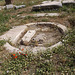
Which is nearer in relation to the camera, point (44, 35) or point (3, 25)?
point (44, 35)

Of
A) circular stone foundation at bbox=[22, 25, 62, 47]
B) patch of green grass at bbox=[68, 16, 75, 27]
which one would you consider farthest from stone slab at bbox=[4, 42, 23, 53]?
patch of green grass at bbox=[68, 16, 75, 27]

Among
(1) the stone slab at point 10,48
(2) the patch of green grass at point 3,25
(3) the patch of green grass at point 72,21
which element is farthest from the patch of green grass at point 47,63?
(2) the patch of green grass at point 3,25

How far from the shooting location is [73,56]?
119 inches

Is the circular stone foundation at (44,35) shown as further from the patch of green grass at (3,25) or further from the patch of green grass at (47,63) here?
the patch of green grass at (3,25)

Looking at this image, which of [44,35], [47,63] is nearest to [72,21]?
[44,35]

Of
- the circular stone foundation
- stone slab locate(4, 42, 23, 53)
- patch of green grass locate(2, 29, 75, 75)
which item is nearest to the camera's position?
patch of green grass locate(2, 29, 75, 75)

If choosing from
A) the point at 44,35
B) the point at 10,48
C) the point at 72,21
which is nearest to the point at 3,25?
the point at 44,35

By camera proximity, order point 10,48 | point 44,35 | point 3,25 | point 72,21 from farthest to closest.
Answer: point 3,25, point 72,21, point 44,35, point 10,48

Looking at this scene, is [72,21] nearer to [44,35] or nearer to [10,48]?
[44,35]

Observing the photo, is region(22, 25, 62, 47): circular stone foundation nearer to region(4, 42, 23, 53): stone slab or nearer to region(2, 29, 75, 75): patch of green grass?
region(4, 42, 23, 53): stone slab

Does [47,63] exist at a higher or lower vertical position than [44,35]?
higher

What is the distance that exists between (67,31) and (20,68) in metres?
2.31

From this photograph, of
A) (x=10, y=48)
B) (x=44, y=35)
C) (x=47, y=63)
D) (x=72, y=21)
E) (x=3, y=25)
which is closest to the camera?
(x=47, y=63)

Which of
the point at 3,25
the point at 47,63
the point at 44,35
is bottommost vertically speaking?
→ the point at 44,35
